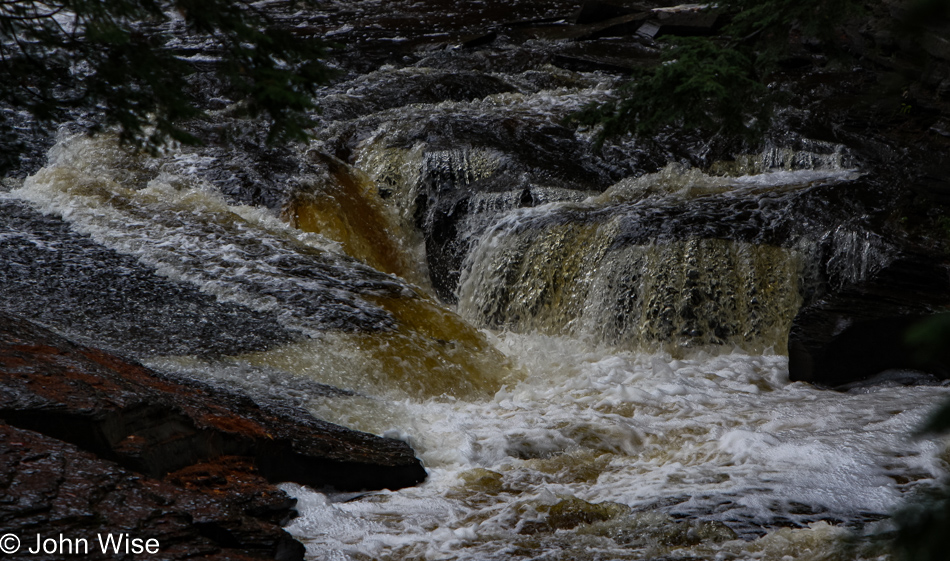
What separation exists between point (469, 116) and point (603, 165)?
2.18m

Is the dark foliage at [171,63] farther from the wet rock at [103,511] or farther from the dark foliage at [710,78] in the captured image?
the dark foliage at [710,78]

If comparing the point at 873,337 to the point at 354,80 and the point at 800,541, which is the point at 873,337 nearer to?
the point at 800,541

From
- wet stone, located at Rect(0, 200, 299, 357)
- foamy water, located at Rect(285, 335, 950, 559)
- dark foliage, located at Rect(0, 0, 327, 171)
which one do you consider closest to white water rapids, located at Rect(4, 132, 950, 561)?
foamy water, located at Rect(285, 335, 950, 559)

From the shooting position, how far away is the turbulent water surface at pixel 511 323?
13.4ft

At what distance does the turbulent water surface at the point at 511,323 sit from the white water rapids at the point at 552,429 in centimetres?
2

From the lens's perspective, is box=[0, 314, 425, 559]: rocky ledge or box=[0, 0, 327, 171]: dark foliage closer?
box=[0, 0, 327, 171]: dark foliage

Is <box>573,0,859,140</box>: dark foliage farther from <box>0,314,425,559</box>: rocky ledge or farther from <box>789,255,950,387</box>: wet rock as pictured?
<box>0,314,425,559</box>: rocky ledge

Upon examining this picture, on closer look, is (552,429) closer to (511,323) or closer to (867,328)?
(867,328)

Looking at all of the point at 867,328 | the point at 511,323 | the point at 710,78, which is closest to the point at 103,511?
the point at 710,78

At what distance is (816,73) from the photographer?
39.8ft

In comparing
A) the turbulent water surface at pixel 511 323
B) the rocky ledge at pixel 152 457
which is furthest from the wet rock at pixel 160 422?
the turbulent water surface at pixel 511 323

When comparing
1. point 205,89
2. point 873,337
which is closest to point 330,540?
point 873,337

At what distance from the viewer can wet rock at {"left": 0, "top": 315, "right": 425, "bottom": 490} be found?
3.51 metres

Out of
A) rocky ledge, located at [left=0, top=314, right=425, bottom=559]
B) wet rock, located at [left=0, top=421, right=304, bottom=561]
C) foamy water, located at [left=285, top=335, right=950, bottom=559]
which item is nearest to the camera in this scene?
wet rock, located at [left=0, top=421, right=304, bottom=561]
